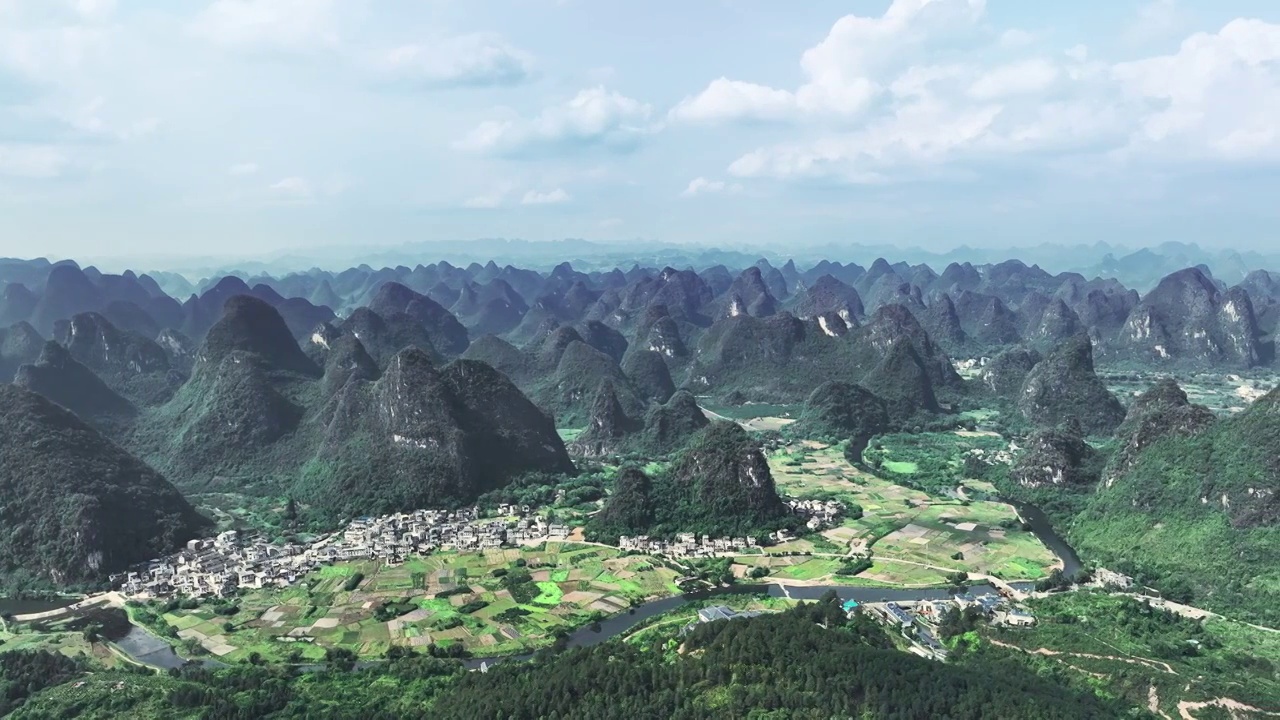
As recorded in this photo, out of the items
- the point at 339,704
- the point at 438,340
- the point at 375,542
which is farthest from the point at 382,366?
the point at 339,704

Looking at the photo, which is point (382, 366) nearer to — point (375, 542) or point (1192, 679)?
point (375, 542)

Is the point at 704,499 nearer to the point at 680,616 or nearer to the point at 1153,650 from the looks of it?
the point at 680,616

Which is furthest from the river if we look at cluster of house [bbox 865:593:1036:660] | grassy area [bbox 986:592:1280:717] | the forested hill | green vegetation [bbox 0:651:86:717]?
green vegetation [bbox 0:651:86:717]

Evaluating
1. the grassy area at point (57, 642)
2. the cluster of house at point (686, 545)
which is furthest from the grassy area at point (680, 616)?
the grassy area at point (57, 642)

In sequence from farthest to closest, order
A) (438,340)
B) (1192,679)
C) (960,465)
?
(438,340), (960,465), (1192,679)

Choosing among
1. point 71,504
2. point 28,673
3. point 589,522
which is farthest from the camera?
point 589,522

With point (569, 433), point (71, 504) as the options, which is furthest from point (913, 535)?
point (71, 504)

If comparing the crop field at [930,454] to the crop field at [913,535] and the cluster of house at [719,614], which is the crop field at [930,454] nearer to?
the crop field at [913,535]
